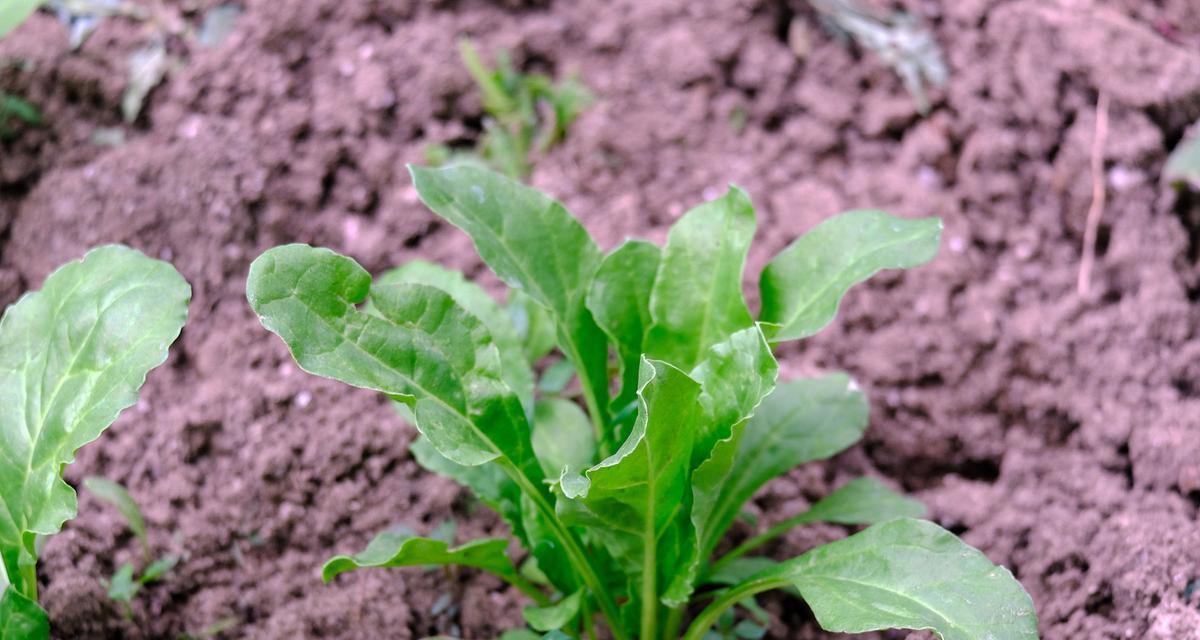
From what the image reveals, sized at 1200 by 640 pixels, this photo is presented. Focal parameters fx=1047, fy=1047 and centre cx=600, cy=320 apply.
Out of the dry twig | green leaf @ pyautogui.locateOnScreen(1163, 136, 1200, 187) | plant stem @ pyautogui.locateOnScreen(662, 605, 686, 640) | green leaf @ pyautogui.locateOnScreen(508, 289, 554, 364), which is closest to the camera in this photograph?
plant stem @ pyautogui.locateOnScreen(662, 605, 686, 640)

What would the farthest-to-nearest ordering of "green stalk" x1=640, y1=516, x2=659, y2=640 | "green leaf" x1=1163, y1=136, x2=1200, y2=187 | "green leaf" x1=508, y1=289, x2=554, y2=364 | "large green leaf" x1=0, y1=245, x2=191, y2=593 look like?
"green leaf" x1=1163, y1=136, x2=1200, y2=187 < "green leaf" x1=508, y1=289, x2=554, y2=364 < "green stalk" x1=640, y1=516, x2=659, y2=640 < "large green leaf" x1=0, y1=245, x2=191, y2=593

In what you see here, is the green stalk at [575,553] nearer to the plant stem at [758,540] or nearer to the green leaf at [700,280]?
the plant stem at [758,540]

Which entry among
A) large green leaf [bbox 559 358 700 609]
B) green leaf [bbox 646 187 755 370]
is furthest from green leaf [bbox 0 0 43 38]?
large green leaf [bbox 559 358 700 609]

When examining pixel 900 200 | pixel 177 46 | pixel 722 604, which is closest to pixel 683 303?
pixel 722 604

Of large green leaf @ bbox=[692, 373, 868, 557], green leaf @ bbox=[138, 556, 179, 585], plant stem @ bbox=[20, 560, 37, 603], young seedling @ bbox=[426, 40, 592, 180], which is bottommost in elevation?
green leaf @ bbox=[138, 556, 179, 585]

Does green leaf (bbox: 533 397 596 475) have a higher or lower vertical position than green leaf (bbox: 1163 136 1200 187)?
lower

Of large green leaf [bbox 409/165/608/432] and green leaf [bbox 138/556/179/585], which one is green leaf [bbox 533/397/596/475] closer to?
large green leaf [bbox 409/165/608/432]

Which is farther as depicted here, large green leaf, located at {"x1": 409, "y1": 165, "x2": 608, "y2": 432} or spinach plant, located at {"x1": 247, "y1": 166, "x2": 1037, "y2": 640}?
large green leaf, located at {"x1": 409, "y1": 165, "x2": 608, "y2": 432}
